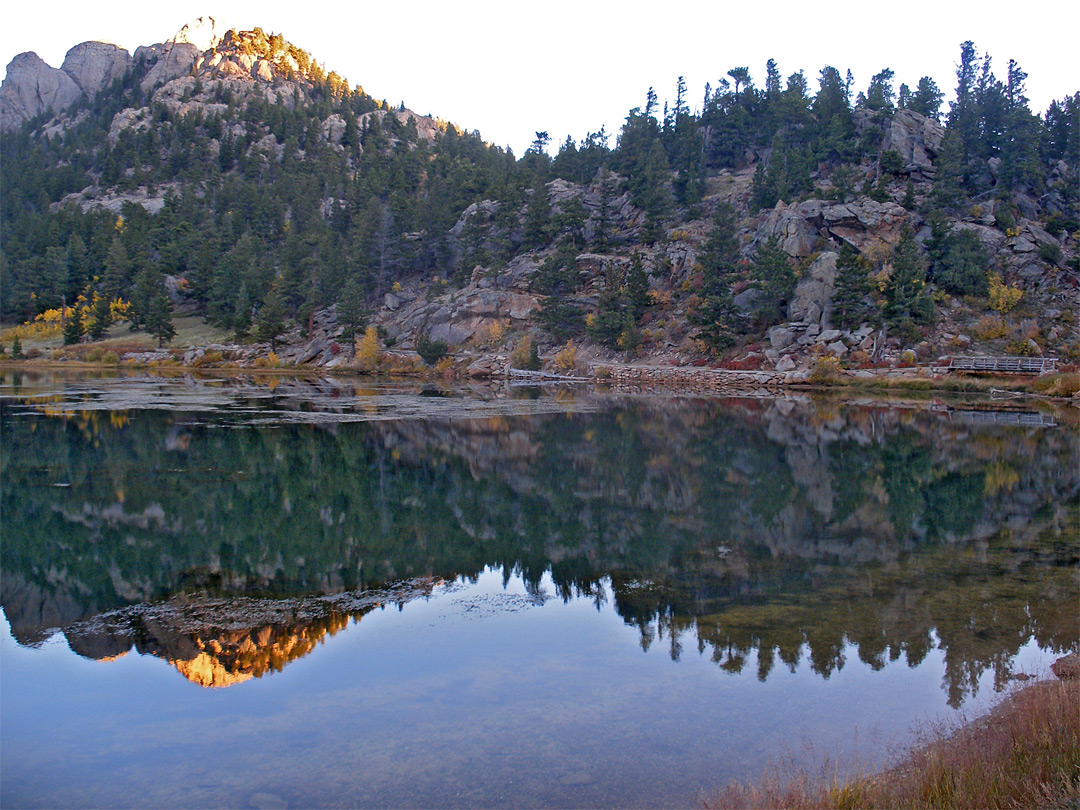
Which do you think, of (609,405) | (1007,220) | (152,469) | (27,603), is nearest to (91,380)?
(609,405)

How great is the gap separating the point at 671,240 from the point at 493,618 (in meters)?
81.9

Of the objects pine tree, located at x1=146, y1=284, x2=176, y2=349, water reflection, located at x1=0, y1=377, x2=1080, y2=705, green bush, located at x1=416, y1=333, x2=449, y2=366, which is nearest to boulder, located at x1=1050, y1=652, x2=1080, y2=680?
water reflection, located at x1=0, y1=377, x2=1080, y2=705

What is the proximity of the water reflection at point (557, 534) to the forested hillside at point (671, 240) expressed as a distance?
39.9 m

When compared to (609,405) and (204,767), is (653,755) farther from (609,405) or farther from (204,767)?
(609,405)

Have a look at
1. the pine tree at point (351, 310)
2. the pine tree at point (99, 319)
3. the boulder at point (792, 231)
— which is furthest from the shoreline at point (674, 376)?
the boulder at point (792, 231)

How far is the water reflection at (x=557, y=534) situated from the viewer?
9992 millimetres

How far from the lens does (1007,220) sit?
75125 mm

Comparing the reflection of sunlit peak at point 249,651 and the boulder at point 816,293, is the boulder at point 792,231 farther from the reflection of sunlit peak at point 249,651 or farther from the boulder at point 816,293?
the reflection of sunlit peak at point 249,651

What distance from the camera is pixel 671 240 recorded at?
87.7 metres

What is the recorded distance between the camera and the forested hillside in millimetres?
68375

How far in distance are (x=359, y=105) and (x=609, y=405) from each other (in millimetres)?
163894

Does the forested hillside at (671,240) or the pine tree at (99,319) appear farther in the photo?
the pine tree at (99,319)

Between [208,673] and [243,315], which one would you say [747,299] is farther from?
[208,673]

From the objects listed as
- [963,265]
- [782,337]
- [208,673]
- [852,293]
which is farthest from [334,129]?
[208,673]
